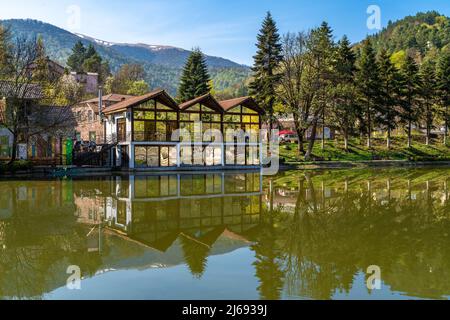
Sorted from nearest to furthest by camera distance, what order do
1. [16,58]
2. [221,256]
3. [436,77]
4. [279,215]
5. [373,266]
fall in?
[373,266] < [221,256] < [279,215] < [16,58] < [436,77]

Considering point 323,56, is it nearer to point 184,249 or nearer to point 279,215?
point 279,215

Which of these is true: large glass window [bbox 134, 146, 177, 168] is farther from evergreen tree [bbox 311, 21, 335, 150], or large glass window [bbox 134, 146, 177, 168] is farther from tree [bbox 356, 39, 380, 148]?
tree [bbox 356, 39, 380, 148]

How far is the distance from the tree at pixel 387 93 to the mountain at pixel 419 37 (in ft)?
227

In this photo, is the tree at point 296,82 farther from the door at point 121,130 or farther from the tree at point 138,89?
the tree at point 138,89

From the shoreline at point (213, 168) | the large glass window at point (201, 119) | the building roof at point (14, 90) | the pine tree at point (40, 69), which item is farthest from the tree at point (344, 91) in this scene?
the building roof at point (14, 90)

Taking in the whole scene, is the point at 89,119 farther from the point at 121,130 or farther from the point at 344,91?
the point at 344,91

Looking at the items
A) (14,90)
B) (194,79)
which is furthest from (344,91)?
(14,90)

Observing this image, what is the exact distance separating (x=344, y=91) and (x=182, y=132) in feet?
51.8

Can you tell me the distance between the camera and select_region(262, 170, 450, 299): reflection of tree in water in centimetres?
681

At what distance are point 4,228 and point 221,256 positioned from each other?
249 inches

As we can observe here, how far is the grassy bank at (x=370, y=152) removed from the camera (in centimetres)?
4384

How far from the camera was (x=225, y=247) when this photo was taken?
9242 millimetres

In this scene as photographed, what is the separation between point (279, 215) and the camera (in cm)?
1328
